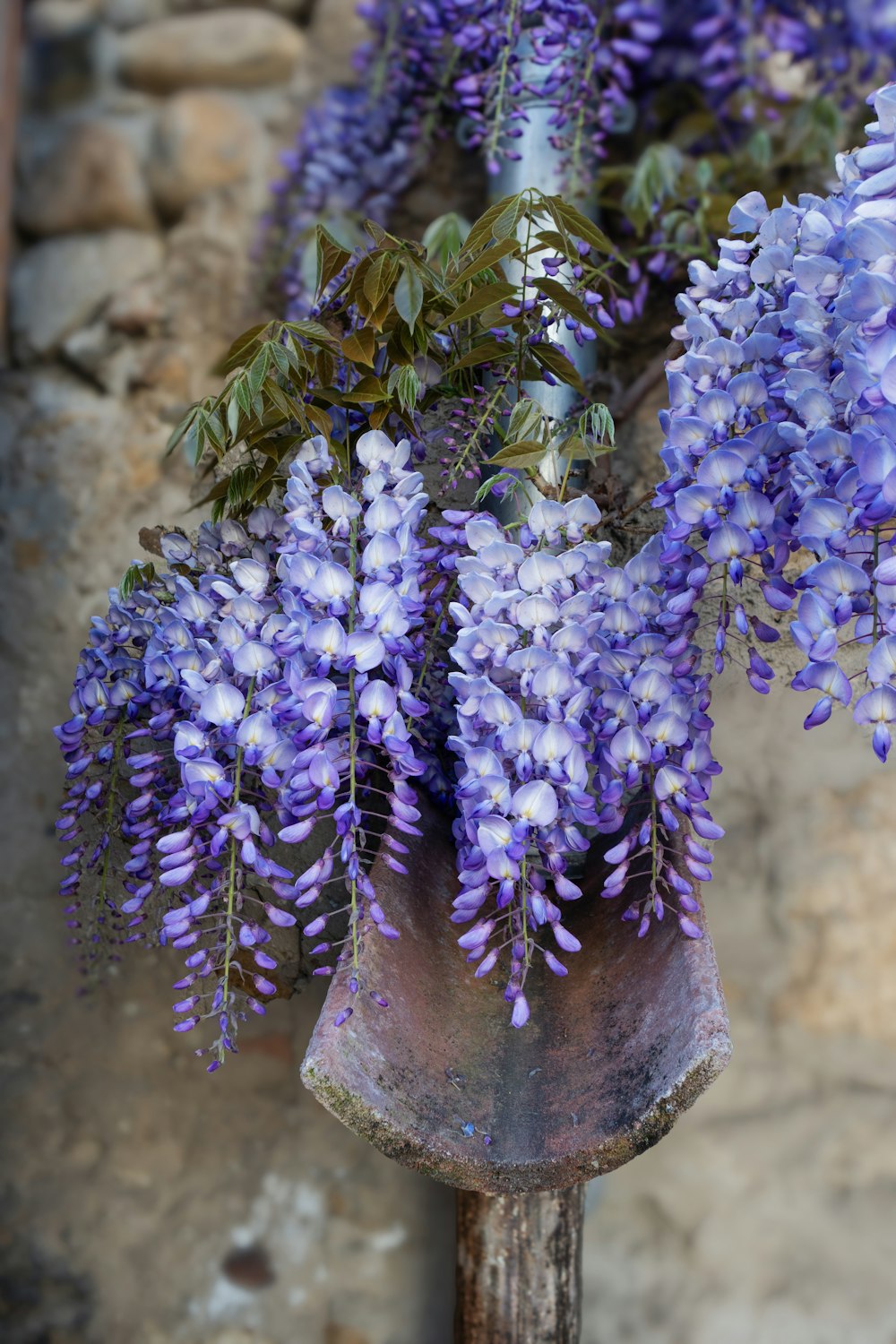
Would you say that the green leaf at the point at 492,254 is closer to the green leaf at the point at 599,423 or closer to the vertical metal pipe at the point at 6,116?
the green leaf at the point at 599,423

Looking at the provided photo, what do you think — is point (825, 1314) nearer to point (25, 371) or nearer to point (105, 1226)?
point (105, 1226)

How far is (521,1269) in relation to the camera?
1.17m

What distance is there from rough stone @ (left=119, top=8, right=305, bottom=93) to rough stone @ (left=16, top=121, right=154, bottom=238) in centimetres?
14

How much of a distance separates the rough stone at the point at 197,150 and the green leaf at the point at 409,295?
3.39 ft

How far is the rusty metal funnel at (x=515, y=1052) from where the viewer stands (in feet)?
2.63

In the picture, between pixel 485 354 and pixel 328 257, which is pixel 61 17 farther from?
pixel 485 354

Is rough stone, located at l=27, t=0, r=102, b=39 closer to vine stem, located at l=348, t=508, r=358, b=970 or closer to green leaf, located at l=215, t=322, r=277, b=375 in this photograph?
green leaf, located at l=215, t=322, r=277, b=375

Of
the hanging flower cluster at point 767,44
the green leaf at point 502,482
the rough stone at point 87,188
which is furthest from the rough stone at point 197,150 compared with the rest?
the green leaf at point 502,482

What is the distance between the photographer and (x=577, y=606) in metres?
0.87

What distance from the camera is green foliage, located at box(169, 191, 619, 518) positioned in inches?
37.5

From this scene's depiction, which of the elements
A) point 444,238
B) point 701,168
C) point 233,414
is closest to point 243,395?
point 233,414

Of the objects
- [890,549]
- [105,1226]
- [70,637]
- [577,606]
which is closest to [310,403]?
[577,606]

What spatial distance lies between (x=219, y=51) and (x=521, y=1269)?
182 centimetres

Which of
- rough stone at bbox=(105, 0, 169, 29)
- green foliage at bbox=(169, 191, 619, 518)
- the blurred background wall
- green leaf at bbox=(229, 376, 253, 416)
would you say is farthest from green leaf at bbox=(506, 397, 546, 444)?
rough stone at bbox=(105, 0, 169, 29)
